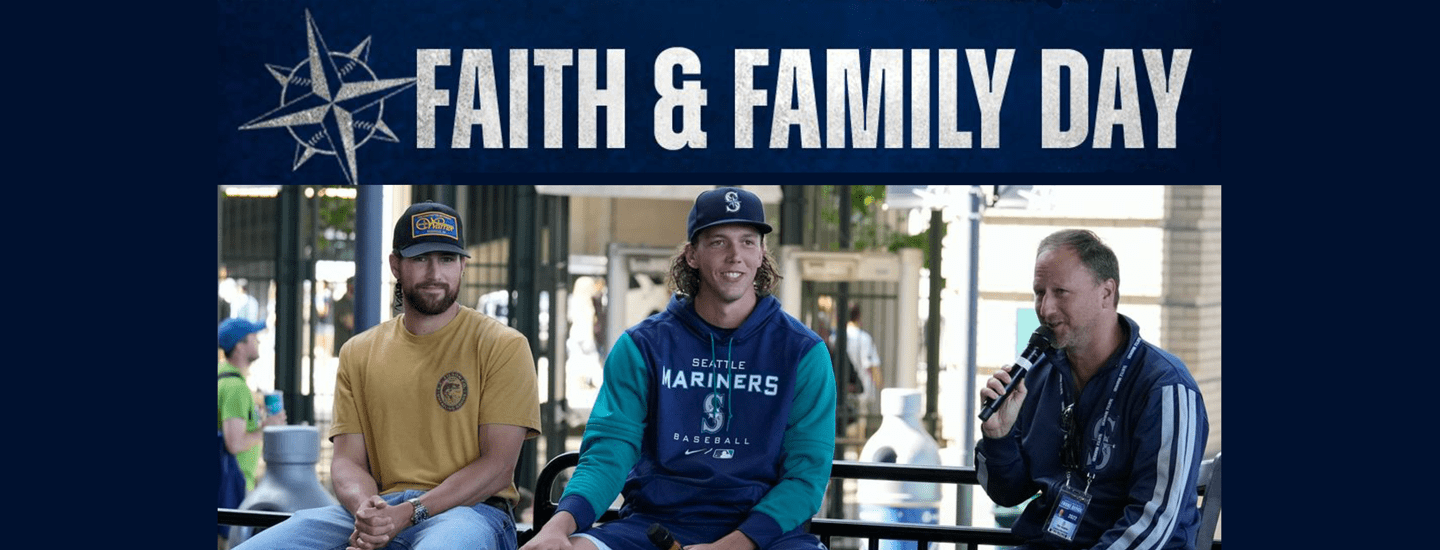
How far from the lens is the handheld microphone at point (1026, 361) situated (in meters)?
4.21

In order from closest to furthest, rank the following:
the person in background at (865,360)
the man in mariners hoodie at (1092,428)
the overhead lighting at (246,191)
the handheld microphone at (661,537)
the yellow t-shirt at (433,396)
Answer: the man in mariners hoodie at (1092,428) < the handheld microphone at (661,537) < the yellow t-shirt at (433,396) < the overhead lighting at (246,191) < the person in background at (865,360)

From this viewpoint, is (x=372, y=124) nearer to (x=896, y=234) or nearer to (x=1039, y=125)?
(x=1039, y=125)

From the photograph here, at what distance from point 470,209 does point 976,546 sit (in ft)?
6.42

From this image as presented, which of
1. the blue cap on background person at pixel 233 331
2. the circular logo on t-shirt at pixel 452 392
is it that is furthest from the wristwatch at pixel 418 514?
the blue cap on background person at pixel 233 331

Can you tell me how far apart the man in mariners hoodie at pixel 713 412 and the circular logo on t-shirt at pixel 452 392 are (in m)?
0.41

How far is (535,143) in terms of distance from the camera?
15.1 ft

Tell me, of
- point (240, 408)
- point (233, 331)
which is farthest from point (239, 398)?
point (233, 331)

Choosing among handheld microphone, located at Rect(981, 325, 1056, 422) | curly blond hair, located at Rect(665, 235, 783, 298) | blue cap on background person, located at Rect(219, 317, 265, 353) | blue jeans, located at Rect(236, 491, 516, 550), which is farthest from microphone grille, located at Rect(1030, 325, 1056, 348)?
blue cap on background person, located at Rect(219, 317, 265, 353)

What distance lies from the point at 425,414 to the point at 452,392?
11 cm

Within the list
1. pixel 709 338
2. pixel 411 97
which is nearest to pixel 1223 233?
pixel 709 338

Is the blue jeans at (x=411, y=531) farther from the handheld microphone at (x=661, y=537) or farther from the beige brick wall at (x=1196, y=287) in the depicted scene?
the beige brick wall at (x=1196, y=287)

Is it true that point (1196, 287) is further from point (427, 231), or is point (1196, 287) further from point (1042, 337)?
point (427, 231)

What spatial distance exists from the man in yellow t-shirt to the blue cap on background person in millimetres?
638

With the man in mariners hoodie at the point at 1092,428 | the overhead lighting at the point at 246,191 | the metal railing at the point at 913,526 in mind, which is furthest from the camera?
the overhead lighting at the point at 246,191
